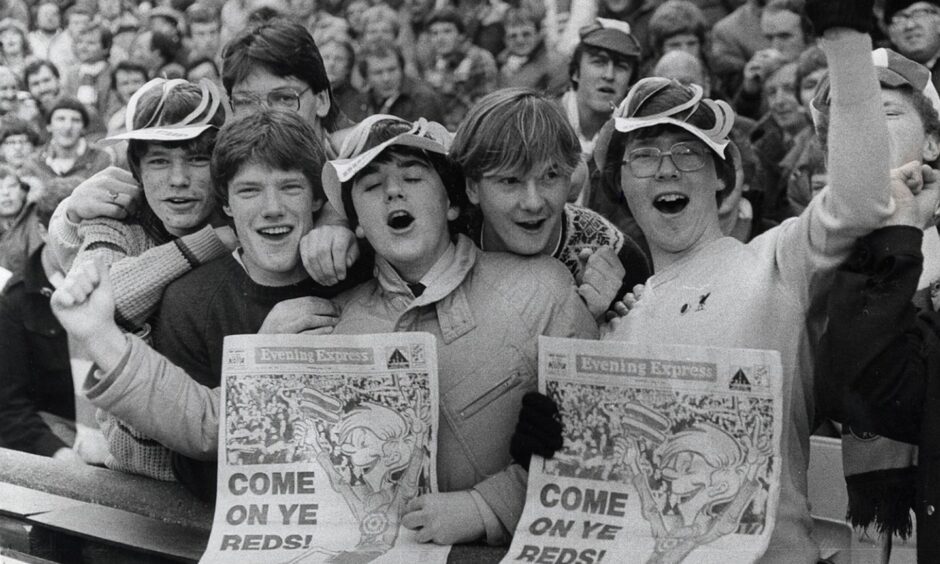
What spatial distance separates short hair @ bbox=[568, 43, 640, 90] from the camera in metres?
5.45

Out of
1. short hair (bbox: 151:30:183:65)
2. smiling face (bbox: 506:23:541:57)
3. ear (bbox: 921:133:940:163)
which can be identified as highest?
short hair (bbox: 151:30:183:65)

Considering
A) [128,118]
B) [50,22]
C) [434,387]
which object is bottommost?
[434,387]

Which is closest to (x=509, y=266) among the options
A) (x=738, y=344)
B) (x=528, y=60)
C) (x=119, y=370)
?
(x=738, y=344)

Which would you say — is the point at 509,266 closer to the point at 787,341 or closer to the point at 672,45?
the point at 787,341

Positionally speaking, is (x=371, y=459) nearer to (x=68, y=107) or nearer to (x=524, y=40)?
(x=524, y=40)

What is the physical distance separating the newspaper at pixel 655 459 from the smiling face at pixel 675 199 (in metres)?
0.29

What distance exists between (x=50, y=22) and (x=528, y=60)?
4415 mm

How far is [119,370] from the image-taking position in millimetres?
2938

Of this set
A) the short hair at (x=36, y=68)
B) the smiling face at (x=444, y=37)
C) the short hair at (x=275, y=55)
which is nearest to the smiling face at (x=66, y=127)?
the short hair at (x=36, y=68)

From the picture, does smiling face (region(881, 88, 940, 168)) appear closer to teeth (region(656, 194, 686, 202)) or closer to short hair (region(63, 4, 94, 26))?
teeth (region(656, 194, 686, 202))

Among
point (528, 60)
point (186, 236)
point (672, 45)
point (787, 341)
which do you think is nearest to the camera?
point (787, 341)

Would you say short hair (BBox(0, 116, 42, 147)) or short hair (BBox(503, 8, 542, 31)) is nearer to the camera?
short hair (BBox(0, 116, 42, 147))

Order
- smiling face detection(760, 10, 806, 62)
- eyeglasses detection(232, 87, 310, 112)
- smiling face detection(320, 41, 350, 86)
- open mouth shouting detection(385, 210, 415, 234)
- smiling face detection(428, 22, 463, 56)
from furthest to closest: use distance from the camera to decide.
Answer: smiling face detection(428, 22, 463, 56)
smiling face detection(320, 41, 350, 86)
smiling face detection(760, 10, 806, 62)
eyeglasses detection(232, 87, 310, 112)
open mouth shouting detection(385, 210, 415, 234)

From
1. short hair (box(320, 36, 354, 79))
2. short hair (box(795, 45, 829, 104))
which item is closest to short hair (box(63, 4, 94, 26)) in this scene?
short hair (box(320, 36, 354, 79))
